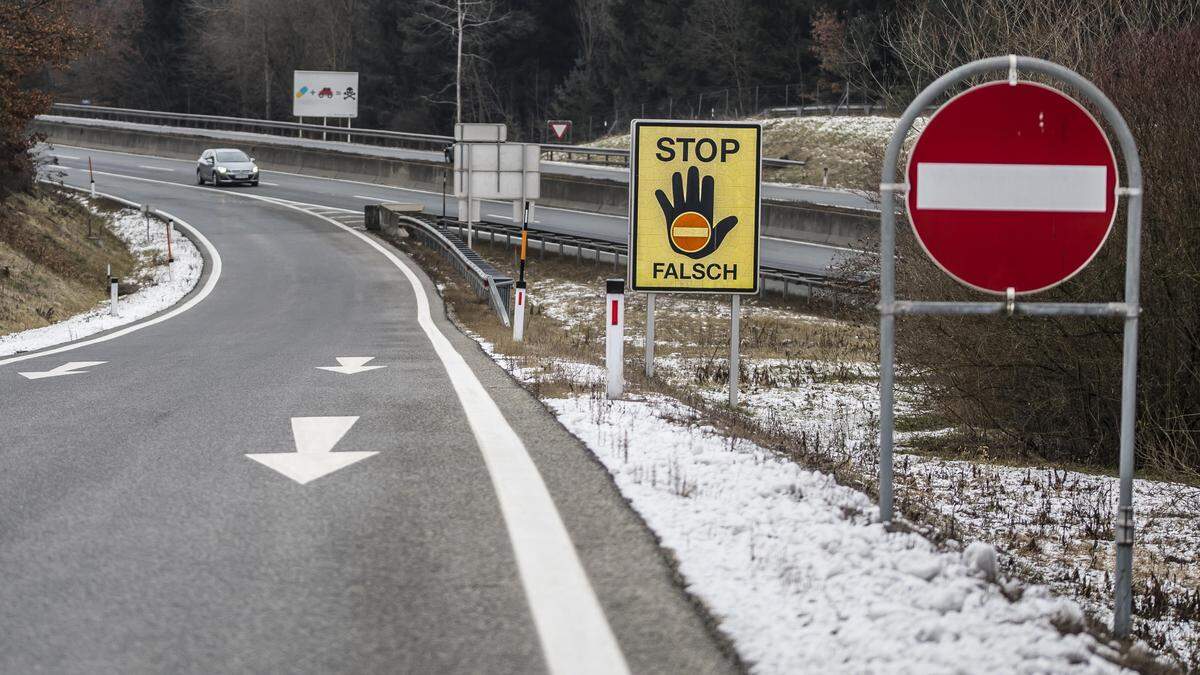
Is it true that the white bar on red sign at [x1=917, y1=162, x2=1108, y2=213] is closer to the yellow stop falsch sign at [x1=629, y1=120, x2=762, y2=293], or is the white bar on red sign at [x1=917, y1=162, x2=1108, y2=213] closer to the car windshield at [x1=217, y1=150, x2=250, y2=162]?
the yellow stop falsch sign at [x1=629, y1=120, x2=762, y2=293]

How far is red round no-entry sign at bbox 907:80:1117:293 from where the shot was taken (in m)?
5.37

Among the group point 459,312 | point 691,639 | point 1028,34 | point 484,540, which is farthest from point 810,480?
point 459,312

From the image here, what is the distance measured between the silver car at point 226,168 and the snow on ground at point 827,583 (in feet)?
167

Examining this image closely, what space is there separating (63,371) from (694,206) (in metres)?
6.55

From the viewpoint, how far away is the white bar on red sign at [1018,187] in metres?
5.37

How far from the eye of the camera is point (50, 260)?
106 ft

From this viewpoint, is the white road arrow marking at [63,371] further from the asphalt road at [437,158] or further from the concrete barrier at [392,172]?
the asphalt road at [437,158]

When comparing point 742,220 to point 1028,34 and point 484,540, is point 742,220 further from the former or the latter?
point 484,540

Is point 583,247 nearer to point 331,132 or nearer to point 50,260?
point 50,260

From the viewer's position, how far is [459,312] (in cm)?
2405

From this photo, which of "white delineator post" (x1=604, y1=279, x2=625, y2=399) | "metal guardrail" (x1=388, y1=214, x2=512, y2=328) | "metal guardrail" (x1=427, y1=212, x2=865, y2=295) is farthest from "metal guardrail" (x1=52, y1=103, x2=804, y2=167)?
"white delineator post" (x1=604, y1=279, x2=625, y2=399)

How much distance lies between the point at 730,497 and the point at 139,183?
53508mm

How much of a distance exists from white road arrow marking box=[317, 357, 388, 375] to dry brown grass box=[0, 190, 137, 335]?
1331 cm

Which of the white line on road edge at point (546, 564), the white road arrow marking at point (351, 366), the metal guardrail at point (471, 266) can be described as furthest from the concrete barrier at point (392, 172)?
the white line on road edge at point (546, 564)
